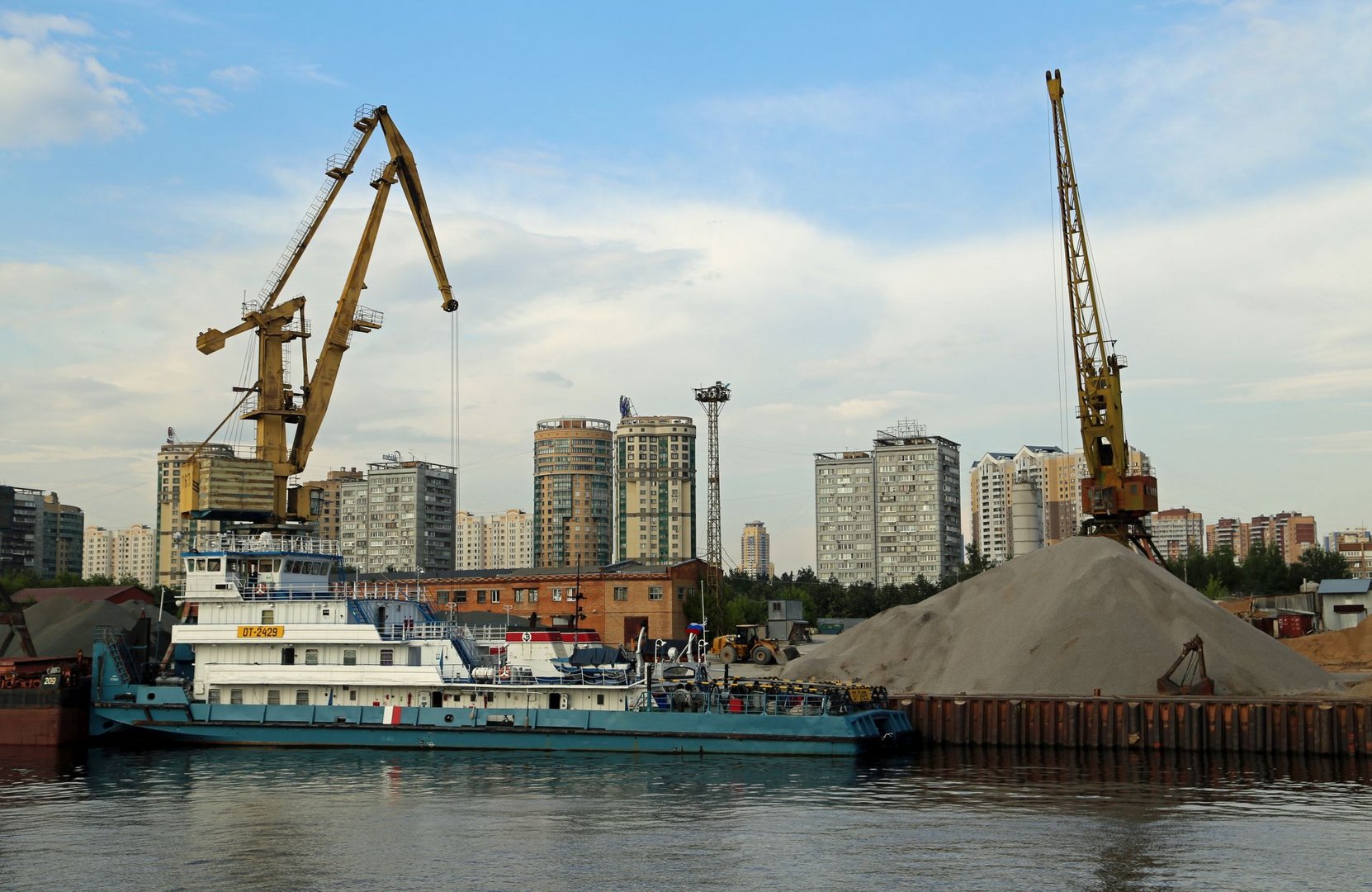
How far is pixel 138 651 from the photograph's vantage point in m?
46.5

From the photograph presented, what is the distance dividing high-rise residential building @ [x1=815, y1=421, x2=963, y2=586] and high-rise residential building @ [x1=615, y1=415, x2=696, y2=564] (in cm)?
1701

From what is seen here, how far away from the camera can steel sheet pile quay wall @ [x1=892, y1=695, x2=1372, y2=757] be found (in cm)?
3756

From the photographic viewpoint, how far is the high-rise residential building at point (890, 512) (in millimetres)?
149375

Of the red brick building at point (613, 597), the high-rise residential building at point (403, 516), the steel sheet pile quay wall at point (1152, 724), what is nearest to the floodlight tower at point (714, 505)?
the red brick building at point (613, 597)

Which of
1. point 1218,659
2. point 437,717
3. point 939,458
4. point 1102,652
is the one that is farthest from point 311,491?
point 939,458

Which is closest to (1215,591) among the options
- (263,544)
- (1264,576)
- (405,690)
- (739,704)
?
(1264,576)

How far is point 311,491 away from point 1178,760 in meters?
34.9

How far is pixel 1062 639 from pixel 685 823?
23.9 meters

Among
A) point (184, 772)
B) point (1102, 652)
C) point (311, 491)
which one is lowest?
point (184, 772)

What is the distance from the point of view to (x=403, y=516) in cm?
16425

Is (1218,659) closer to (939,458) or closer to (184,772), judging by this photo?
(184,772)

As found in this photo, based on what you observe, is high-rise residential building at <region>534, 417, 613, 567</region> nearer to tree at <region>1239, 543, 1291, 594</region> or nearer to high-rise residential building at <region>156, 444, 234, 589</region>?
high-rise residential building at <region>156, 444, 234, 589</region>

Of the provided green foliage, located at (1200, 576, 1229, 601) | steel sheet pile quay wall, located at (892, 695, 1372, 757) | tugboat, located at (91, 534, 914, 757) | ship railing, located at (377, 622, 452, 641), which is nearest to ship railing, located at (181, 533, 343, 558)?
tugboat, located at (91, 534, 914, 757)

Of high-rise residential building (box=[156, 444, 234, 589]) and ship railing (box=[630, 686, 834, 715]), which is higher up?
high-rise residential building (box=[156, 444, 234, 589])
